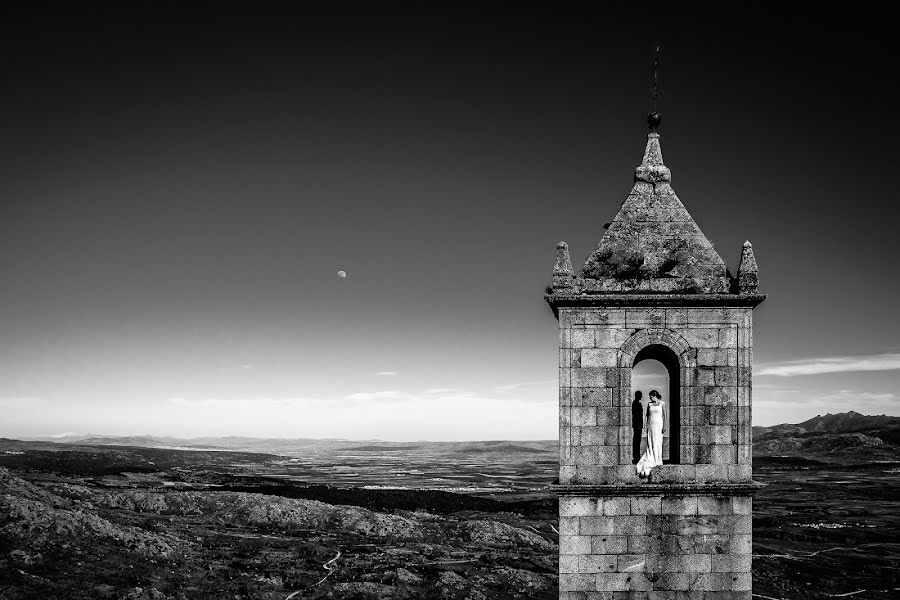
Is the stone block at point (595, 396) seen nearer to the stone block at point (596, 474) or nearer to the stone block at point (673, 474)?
the stone block at point (596, 474)

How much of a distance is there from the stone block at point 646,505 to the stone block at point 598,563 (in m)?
0.87

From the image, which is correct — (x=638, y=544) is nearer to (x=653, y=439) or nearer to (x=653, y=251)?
(x=653, y=439)

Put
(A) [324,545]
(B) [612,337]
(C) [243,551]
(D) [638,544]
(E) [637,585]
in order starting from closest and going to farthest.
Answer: (E) [637,585] → (D) [638,544] → (B) [612,337] → (C) [243,551] → (A) [324,545]

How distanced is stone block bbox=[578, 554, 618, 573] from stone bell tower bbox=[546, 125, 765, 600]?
0.06ft

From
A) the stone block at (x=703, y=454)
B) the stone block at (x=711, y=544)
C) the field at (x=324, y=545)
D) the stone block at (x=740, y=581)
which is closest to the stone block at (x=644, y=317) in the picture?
the stone block at (x=703, y=454)

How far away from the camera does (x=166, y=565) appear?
186 feet

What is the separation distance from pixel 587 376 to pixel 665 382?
2693mm

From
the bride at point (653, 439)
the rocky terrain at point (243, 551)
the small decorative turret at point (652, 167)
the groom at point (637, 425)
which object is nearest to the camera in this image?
the bride at point (653, 439)

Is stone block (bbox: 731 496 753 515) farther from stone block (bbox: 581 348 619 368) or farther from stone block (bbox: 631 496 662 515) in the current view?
stone block (bbox: 581 348 619 368)

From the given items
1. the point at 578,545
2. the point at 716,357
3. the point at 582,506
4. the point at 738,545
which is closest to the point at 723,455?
the point at 738,545

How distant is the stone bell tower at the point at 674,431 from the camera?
1319 centimetres

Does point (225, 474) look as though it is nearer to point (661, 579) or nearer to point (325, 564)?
point (325, 564)

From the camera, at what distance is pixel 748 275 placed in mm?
13469

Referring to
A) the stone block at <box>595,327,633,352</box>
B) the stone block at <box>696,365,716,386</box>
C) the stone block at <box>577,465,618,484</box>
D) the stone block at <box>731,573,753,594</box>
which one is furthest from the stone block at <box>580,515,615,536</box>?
the stone block at <box>595,327,633,352</box>
